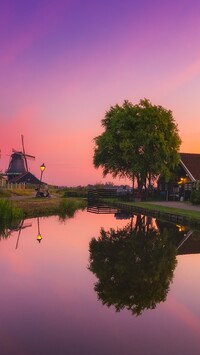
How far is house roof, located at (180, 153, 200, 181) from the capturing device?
50.0 m

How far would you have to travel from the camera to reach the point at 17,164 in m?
88.9

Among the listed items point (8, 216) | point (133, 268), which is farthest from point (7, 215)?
point (133, 268)

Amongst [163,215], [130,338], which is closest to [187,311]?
[130,338]

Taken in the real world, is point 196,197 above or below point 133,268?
above

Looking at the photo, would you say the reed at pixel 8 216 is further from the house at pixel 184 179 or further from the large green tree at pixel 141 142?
the house at pixel 184 179

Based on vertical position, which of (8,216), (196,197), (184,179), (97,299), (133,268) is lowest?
(97,299)

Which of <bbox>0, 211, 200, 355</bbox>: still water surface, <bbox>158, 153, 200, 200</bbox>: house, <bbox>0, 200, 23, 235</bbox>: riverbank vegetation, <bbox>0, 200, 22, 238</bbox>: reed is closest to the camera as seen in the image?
<bbox>0, 211, 200, 355</bbox>: still water surface

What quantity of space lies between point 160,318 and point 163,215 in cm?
2316

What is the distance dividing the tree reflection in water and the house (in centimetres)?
3198

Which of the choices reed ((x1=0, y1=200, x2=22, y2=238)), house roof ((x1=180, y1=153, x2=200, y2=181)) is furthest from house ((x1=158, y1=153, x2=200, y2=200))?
reed ((x1=0, y1=200, x2=22, y2=238))

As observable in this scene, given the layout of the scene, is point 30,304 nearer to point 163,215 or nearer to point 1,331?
point 1,331

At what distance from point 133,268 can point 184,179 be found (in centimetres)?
4058

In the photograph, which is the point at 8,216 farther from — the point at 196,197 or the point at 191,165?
the point at 191,165

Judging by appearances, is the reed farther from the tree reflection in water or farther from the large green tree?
the large green tree
